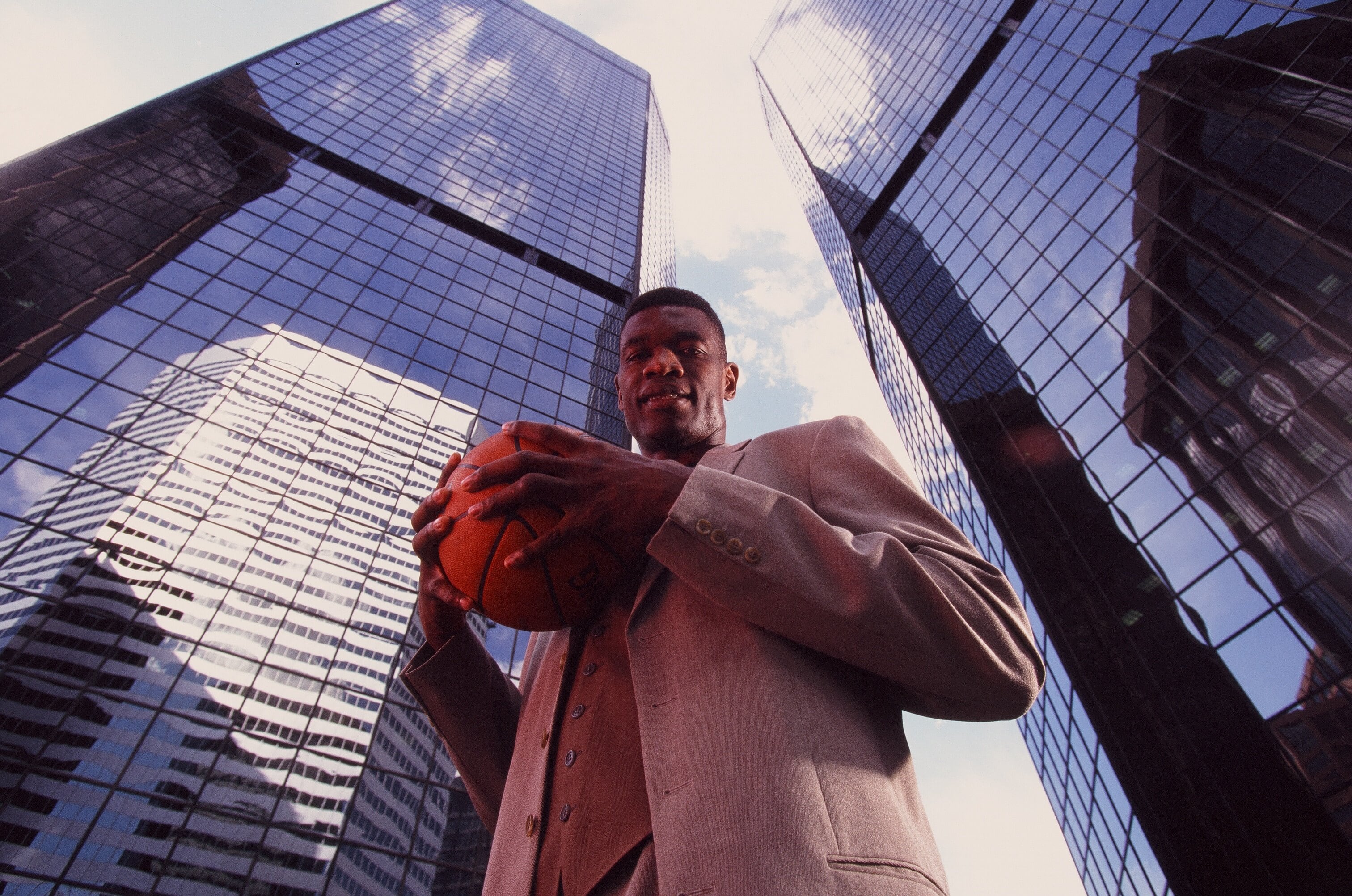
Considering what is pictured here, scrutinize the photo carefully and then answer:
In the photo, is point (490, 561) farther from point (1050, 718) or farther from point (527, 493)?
point (1050, 718)

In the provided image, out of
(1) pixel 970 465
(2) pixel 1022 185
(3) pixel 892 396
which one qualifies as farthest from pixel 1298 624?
(3) pixel 892 396

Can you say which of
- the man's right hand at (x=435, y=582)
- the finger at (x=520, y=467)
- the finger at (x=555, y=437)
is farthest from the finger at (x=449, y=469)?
the finger at (x=520, y=467)

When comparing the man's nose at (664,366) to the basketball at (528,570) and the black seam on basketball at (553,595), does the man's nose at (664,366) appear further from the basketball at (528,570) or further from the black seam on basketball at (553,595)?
the black seam on basketball at (553,595)

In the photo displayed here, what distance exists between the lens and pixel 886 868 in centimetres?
127

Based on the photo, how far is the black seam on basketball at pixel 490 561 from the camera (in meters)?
2.02

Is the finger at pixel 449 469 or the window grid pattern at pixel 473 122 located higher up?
the finger at pixel 449 469

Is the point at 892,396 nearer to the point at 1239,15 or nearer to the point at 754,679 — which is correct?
the point at 1239,15

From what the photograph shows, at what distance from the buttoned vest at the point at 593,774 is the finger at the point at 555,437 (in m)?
0.48

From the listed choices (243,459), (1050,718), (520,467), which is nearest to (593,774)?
(520,467)

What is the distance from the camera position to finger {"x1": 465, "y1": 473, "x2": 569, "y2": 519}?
5.80ft

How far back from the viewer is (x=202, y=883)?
1334 cm

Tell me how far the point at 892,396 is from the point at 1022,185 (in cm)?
1988

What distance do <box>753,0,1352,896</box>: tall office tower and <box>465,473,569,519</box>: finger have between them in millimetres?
20072

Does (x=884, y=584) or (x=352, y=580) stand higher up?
(x=884, y=584)
